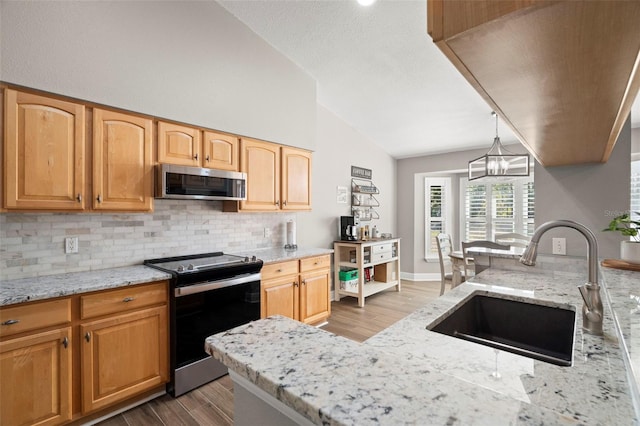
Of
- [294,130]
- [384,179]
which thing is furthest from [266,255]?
[384,179]

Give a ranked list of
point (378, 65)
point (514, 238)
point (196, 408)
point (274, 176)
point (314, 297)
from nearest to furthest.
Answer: point (196, 408)
point (378, 65)
point (274, 176)
point (314, 297)
point (514, 238)

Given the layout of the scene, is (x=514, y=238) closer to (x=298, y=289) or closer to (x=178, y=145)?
(x=298, y=289)

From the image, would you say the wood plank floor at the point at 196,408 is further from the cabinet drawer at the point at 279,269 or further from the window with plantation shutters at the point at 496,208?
the window with plantation shutters at the point at 496,208

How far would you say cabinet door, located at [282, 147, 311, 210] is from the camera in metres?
3.45

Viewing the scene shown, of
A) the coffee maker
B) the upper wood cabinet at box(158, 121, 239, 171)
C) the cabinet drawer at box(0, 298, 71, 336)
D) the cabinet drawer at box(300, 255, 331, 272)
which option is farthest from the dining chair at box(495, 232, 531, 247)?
the cabinet drawer at box(0, 298, 71, 336)

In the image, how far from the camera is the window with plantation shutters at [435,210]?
585 cm

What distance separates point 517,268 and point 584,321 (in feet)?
3.58

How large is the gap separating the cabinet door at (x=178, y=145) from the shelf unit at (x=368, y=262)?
8.13ft

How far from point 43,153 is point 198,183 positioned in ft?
3.25

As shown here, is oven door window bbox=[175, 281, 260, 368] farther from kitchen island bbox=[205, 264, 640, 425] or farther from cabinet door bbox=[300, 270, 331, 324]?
kitchen island bbox=[205, 264, 640, 425]

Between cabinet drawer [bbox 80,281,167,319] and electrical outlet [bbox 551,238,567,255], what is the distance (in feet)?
9.24

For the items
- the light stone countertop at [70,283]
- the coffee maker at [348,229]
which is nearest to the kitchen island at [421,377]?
the light stone countertop at [70,283]

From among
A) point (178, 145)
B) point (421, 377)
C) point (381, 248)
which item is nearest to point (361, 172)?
point (381, 248)

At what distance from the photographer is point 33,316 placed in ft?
5.57
